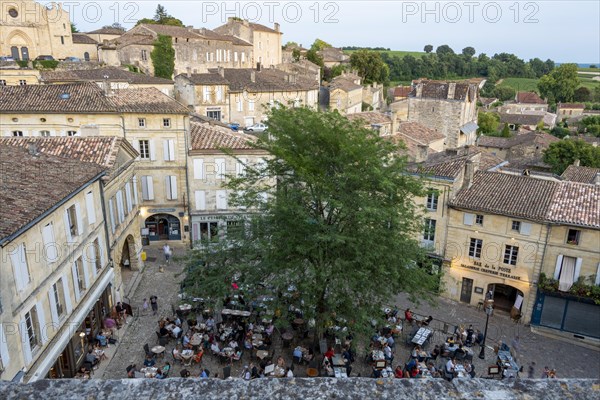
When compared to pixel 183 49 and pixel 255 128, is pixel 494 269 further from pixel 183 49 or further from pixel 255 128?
pixel 183 49

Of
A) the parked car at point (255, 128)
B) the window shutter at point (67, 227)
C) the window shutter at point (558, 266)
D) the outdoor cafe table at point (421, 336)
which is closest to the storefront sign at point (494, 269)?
the window shutter at point (558, 266)

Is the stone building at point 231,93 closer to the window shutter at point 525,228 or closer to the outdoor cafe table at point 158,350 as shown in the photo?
the window shutter at point 525,228

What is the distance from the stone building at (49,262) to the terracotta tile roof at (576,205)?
21.7 meters

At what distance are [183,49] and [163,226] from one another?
42.8 m

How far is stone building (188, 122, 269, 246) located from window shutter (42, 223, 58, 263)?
48.4 ft

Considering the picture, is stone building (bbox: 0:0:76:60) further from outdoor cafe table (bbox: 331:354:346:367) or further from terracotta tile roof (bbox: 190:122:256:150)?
outdoor cafe table (bbox: 331:354:346:367)

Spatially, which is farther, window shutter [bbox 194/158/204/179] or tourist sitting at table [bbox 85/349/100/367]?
window shutter [bbox 194/158/204/179]

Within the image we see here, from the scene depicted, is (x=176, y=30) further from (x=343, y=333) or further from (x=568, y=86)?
(x=568, y=86)

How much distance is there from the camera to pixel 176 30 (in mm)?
68125

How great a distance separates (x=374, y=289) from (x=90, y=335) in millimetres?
11904

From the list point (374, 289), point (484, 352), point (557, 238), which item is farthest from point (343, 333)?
point (557, 238)

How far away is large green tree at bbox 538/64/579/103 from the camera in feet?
390

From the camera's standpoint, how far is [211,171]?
30.6 m

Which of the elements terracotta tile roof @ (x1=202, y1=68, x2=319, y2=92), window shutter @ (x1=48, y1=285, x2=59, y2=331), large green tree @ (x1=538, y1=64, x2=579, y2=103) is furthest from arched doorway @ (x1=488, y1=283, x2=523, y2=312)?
large green tree @ (x1=538, y1=64, x2=579, y2=103)
